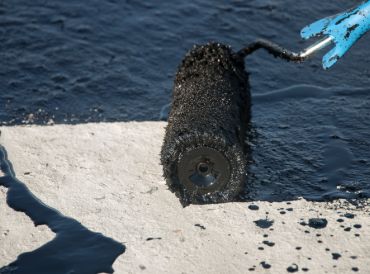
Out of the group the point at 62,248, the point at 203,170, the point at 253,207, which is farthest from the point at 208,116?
the point at 62,248

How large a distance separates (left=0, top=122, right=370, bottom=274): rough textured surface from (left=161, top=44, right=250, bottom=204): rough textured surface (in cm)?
22

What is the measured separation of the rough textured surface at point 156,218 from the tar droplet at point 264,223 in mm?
18

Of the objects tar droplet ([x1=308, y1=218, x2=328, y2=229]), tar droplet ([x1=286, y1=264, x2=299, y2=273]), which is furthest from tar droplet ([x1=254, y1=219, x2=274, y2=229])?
tar droplet ([x1=286, y1=264, x2=299, y2=273])

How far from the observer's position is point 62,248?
12.9ft

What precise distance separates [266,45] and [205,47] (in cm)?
46

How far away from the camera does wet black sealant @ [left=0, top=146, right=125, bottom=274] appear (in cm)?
377

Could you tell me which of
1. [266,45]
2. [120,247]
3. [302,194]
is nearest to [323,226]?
[302,194]

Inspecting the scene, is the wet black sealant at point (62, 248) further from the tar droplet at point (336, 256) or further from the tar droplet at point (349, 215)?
the tar droplet at point (349, 215)

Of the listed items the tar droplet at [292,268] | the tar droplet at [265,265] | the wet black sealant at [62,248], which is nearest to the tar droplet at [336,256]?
the tar droplet at [292,268]

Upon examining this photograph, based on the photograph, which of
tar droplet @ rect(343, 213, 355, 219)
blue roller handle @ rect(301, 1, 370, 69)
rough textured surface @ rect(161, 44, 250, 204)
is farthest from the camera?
blue roller handle @ rect(301, 1, 370, 69)

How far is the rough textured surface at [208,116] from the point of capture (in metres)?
4.00

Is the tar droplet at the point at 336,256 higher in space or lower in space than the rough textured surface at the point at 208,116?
lower

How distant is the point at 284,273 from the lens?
3.68 m

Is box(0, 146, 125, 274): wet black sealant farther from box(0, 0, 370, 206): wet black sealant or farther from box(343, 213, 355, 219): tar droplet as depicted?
box(343, 213, 355, 219): tar droplet
